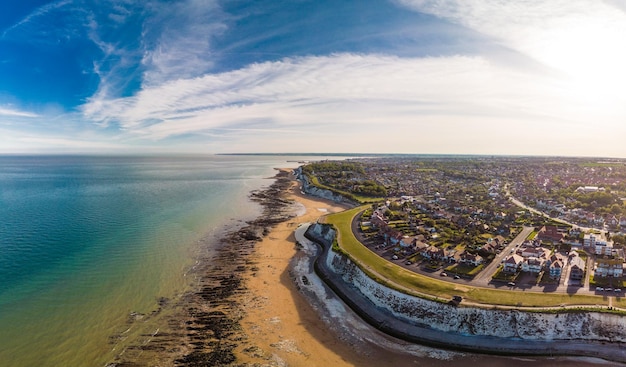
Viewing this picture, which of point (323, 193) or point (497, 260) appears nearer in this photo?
point (497, 260)

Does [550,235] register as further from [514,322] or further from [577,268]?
[514,322]

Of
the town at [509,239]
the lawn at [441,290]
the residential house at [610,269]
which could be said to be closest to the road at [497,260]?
the town at [509,239]

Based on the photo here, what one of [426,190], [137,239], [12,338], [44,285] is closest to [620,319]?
[12,338]

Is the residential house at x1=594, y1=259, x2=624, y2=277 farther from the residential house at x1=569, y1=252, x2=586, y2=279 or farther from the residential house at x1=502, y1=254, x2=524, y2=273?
the residential house at x1=502, y1=254, x2=524, y2=273

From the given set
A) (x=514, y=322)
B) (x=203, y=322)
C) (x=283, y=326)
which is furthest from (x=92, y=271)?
(x=514, y=322)

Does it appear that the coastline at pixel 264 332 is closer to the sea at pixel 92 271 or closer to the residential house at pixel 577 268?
the sea at pixel 92 271

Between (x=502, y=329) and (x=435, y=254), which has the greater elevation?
(x=435, y=254)
